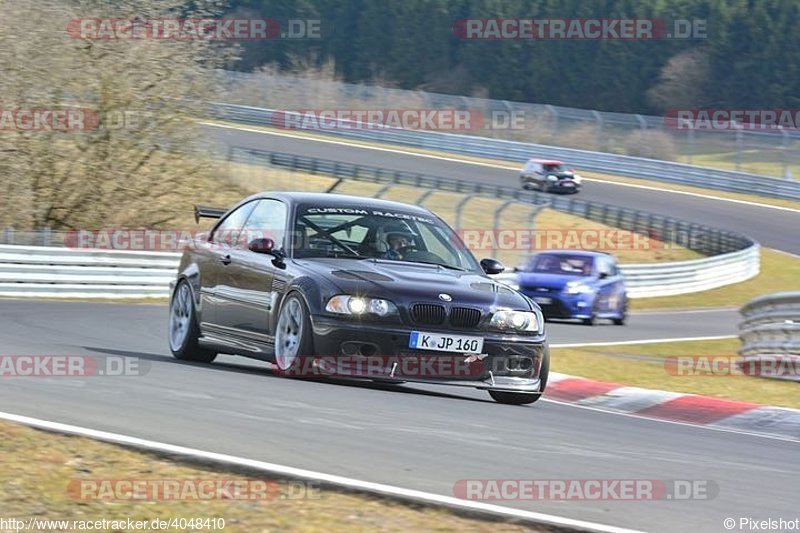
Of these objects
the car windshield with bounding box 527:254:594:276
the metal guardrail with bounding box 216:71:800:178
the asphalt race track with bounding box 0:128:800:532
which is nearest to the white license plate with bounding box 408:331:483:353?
the asphalt race track with bounding box 0:128:800:532

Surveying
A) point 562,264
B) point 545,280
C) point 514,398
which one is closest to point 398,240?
point 514,398

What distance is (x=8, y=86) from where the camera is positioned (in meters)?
26.8

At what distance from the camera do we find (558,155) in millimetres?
55500

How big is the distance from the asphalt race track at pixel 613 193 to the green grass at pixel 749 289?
1930mm

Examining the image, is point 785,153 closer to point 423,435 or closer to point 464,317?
point 464,317

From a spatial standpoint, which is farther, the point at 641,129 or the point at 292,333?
the point at 641,129

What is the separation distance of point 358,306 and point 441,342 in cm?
60

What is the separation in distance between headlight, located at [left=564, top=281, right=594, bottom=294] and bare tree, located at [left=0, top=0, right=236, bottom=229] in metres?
10.0

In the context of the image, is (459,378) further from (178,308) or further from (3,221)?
(3,221)

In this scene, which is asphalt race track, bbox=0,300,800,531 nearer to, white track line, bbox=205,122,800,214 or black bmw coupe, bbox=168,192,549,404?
black bmw coupe, bbox=168,192,549,404

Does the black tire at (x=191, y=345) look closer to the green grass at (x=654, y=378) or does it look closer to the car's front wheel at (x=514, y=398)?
the car's front wheel at (x=514, y=398)

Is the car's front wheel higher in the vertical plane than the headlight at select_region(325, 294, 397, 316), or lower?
lower

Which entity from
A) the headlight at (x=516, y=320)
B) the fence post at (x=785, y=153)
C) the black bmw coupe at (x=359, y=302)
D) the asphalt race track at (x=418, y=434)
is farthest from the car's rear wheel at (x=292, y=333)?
the fence post at (x=785, y=153)

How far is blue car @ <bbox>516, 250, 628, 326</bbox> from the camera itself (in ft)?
76.3
